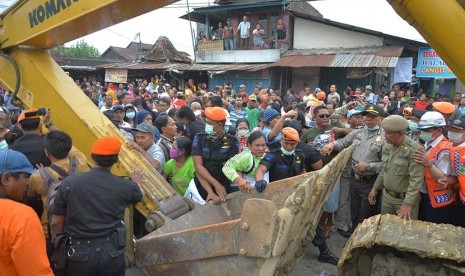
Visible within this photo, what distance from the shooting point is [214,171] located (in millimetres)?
4391

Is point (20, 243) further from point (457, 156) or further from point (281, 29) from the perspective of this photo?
point (281, 29)

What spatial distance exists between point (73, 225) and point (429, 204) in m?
3.63

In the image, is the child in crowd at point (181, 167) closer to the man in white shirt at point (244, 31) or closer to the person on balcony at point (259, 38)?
the person on balcony at point (259, 38)

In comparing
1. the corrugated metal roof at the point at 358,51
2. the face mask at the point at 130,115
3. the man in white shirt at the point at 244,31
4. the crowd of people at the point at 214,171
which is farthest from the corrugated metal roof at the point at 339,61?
the face mask at the point at 130,115

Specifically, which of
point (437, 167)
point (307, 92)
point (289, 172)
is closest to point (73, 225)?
point (289, 172)

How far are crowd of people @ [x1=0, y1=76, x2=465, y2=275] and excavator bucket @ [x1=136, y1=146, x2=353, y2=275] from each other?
316mm

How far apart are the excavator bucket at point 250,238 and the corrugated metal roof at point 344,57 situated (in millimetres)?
12866

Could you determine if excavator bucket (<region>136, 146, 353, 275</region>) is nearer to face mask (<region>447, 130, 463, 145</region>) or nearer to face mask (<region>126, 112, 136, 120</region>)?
face mask (<region>447, 130, 463, 145</region>)

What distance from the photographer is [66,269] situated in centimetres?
284

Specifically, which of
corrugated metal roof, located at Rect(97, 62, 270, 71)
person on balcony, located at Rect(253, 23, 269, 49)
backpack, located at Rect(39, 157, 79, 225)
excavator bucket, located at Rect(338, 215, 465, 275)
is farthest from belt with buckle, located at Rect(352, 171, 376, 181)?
person on balcony, located at Rect(253, 23, 269, 49)

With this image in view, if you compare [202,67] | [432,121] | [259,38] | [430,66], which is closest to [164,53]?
[202,67]

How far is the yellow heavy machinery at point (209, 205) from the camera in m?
2.54

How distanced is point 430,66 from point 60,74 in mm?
16275

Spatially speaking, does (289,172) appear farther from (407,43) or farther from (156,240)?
(407,43)
